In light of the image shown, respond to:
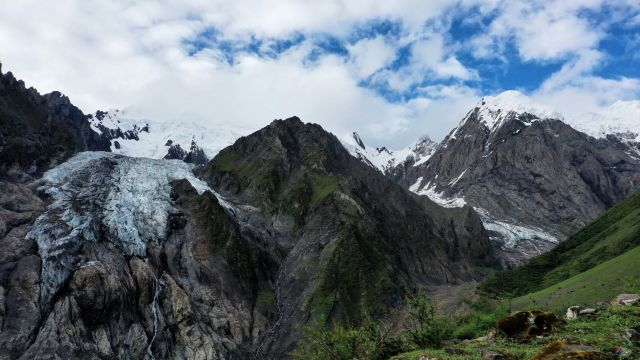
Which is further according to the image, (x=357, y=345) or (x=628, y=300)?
(x=357, y=345)

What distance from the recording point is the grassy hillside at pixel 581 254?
463 feet

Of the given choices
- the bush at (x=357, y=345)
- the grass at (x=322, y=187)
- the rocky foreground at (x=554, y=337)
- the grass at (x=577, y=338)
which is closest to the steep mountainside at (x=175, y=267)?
the grass at (x=322, y=187)

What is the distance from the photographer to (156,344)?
11100 centimetres

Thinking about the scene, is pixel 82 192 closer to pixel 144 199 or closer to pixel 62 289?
pixel 144 199

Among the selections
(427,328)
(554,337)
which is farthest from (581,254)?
(554,337)

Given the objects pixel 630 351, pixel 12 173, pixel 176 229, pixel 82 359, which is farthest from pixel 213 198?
pixel 630 351

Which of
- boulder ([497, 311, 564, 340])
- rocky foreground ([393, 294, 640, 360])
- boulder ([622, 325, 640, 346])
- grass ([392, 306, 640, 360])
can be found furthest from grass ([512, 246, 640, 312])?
boulder ([622, 325, 640, 346])

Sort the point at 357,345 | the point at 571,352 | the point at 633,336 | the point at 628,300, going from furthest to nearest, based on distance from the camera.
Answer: the point at 357,345
the point at 628,300
the point at 633,336
the point at 571,352

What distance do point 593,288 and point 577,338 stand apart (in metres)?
71.6

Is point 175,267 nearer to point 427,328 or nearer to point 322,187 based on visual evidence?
point 322,187

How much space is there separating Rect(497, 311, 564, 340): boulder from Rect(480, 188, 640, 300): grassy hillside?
96917 millimetres

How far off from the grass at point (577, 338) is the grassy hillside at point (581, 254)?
95.4 m

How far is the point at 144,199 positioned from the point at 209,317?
48.5 meters

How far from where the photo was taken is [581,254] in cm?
16525
